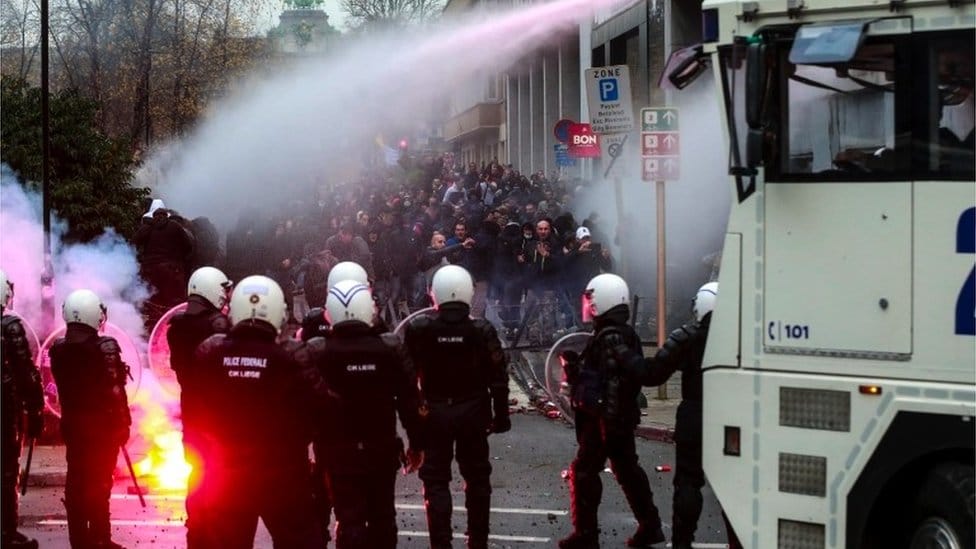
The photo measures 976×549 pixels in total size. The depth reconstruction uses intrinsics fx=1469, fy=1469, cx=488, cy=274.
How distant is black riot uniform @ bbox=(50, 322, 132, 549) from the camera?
9.07 m

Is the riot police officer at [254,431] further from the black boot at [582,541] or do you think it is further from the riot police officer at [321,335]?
the black boot at [582,541]

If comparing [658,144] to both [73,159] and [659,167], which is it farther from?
[73,159]

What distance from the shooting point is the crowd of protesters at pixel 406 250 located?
650 inches

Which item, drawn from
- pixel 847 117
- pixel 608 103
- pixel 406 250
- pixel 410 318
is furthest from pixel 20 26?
pixel 847 117

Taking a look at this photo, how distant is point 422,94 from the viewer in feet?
94.2

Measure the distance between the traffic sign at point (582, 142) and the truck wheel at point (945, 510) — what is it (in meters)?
17.2

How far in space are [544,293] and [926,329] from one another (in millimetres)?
12951

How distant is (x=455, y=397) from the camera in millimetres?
8812

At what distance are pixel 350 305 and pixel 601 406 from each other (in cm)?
187

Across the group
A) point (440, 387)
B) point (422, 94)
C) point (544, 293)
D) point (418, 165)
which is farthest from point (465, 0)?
point (440, 387)

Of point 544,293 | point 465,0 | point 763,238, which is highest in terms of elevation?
point 465,0

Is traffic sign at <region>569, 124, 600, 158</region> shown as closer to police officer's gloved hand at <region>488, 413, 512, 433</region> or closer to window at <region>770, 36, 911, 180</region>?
police officer's gloved hand at <region>488, 413, 512, 433</region>

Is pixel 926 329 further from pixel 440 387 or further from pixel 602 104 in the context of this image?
pixel 602 104

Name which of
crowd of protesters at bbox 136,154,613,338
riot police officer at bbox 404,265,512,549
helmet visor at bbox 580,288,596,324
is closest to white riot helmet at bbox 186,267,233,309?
riot police officer at bbox 404,265,512,549
